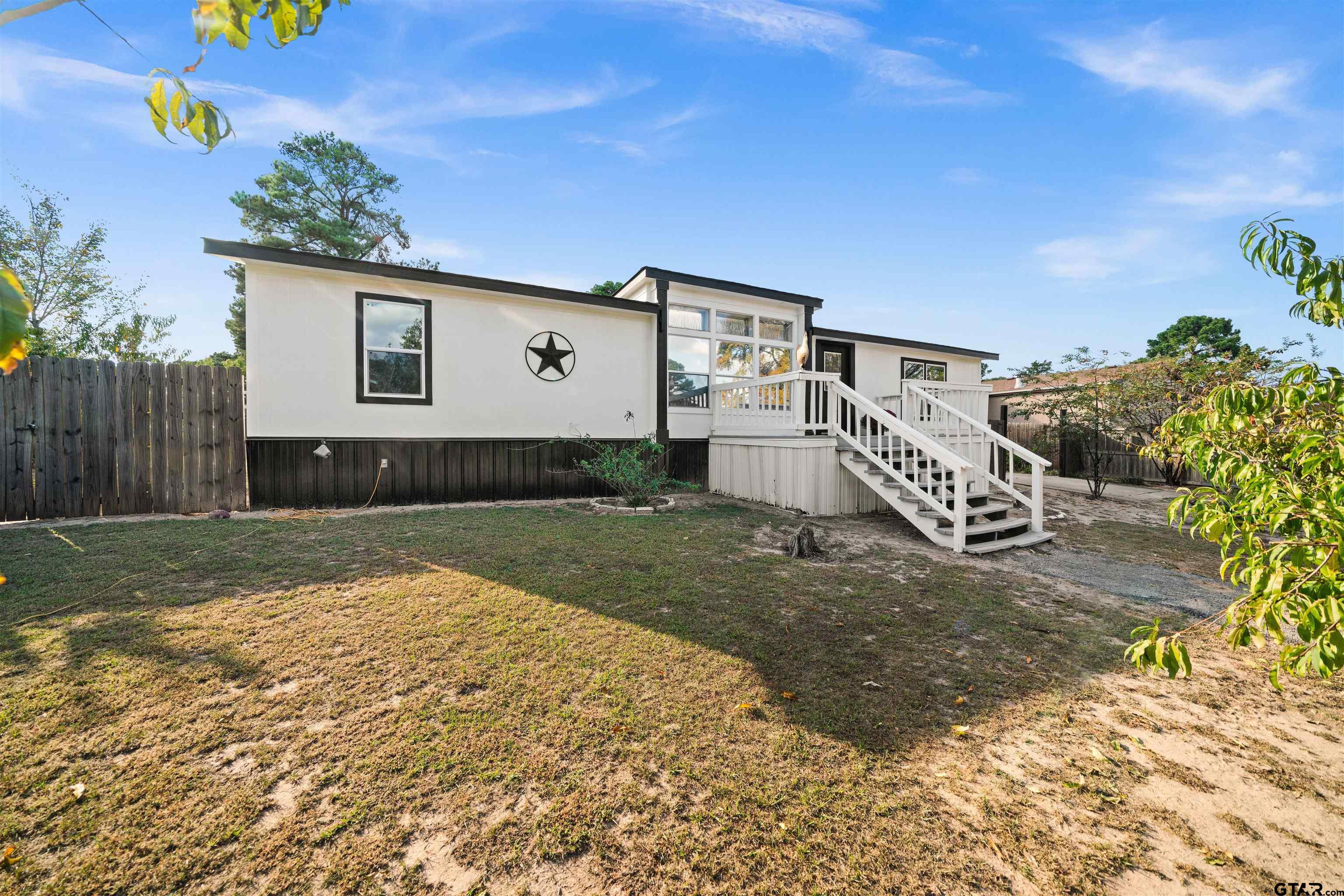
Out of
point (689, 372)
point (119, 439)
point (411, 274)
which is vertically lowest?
point (119, 439)

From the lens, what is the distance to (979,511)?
5582 millimetres

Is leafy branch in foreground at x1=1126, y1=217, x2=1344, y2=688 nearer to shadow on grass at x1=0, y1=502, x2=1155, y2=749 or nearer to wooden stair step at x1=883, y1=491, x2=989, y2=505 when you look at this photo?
shadow on grass at x1=0, y1=502, x2=1155, y2=749

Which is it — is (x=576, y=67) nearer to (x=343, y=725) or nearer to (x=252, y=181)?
(x=343, y=725)

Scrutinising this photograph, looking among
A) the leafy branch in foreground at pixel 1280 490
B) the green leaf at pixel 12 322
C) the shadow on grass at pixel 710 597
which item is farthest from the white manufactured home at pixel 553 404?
the green leaf at pixel 12 322

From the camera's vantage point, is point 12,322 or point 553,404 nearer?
point 12,322

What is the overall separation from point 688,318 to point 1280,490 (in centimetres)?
793

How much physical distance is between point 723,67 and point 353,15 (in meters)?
7.14

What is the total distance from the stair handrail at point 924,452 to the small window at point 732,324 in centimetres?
290

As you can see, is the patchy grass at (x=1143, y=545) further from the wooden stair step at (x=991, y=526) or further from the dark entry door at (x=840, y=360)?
the dark entry door at (x=840, y=360)

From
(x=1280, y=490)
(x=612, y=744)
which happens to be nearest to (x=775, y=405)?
(x=1280, y=490)

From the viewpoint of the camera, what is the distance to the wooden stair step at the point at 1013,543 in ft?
16.3

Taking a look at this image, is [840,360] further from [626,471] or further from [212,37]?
[212,37]

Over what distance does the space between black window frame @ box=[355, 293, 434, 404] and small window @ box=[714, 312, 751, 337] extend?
463cm

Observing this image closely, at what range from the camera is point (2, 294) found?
0.74 m
